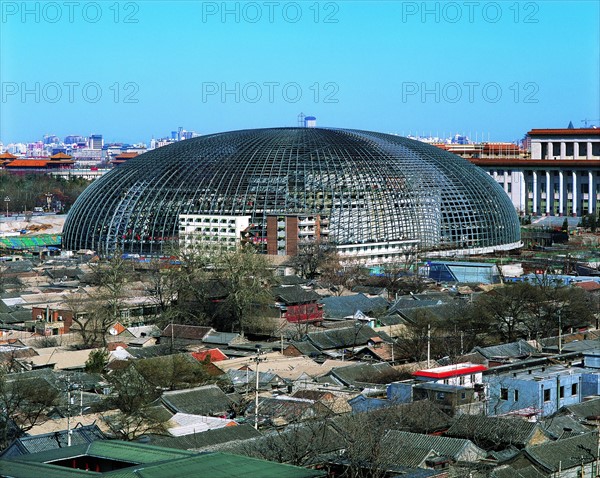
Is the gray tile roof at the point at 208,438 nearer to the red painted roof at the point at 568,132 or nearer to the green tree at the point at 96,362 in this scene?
the green tree at the point at 96,362

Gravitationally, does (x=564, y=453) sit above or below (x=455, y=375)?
below

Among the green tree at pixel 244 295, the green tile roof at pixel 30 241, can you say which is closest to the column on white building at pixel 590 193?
the green tile roof at pixel 30 241

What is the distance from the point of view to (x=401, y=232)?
71.9 meters

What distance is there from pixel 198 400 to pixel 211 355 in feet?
28.1

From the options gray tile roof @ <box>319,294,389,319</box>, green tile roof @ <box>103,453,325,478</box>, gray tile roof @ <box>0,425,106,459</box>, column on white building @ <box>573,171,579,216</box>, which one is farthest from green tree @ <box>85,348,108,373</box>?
column on white building @ <box>573,171,579,216</box>

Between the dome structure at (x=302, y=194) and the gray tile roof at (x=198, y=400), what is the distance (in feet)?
123

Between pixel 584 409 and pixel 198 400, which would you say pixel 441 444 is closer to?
pixel 584 409

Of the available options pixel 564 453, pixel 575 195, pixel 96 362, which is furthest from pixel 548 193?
pixel 564 453

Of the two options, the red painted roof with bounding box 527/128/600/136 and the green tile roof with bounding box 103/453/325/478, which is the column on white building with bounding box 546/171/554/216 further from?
the green tile roof with bounding box 103/453/325/478

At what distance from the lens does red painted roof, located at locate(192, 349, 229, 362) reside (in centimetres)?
3924

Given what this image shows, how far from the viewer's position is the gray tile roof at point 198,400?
1216 inches

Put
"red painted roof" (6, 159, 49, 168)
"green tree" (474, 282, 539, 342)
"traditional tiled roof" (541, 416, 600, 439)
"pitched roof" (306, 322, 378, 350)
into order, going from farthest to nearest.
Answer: "red painted roof" (6, 159, 49, 168), "green tree" (474, 282, 539, 342), "pitched roof" (306, 322, 378, 350), "traditional tiled roof" (541, 416, 600, 439)

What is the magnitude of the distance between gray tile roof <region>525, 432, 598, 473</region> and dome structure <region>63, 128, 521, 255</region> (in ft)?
144

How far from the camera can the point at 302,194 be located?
71.5m
